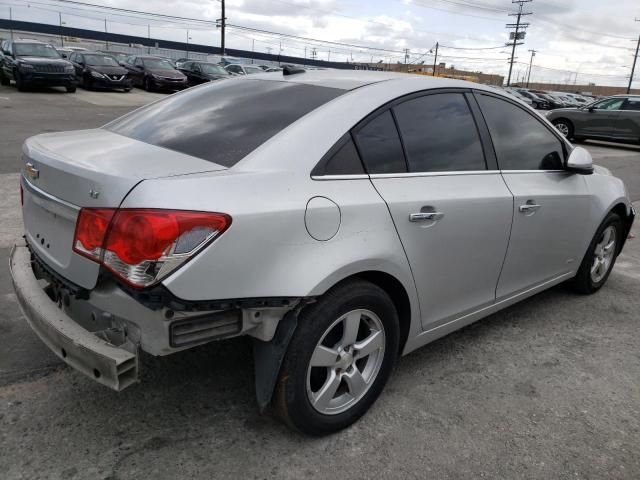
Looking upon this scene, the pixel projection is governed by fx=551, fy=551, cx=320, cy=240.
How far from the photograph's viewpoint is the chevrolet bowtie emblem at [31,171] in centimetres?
250

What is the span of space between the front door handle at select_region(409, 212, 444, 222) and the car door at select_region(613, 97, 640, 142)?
653 inches

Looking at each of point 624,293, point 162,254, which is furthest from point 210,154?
point 624,293

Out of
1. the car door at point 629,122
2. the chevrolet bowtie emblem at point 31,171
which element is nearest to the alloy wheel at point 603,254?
the chevrolet bowtie emblem at point 31,171

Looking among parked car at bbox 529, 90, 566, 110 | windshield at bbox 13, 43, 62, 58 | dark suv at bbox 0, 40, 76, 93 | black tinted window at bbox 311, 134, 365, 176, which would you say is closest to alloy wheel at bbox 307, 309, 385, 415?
black tinted window at bbox 311, 134, 365, 176

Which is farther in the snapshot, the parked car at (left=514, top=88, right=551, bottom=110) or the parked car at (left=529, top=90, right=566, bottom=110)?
the parked car at (left=514, top=88, right=551, bottom=110)

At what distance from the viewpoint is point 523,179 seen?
3402 millimetres

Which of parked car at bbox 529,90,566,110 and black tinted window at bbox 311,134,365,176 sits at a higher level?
black tinted window at bbox 311,134,365,176

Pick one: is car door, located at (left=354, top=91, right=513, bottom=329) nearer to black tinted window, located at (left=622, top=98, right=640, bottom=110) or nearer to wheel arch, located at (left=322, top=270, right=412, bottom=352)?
wheel arch, located at (left=322, top=270, right=412, bottom=352)

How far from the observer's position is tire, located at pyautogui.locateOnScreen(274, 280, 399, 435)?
228 centimetres

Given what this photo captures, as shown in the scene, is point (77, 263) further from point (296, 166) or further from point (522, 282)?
point (522, 282)

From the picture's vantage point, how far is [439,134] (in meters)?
2.97

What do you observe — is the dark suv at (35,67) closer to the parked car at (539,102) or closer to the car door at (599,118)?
the car door at (599,118)

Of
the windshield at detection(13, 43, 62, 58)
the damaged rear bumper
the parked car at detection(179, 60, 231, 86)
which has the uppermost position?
the windshield at detection(13, 43, 62, 58)

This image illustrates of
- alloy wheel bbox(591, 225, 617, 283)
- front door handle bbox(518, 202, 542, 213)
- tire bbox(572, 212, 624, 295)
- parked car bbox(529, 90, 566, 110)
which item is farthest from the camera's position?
parked car bbox(529, 90, 566, 110)
